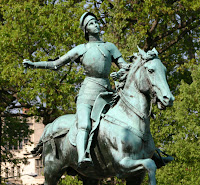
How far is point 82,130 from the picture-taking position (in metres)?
7.90

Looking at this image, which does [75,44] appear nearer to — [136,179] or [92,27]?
[92,27]

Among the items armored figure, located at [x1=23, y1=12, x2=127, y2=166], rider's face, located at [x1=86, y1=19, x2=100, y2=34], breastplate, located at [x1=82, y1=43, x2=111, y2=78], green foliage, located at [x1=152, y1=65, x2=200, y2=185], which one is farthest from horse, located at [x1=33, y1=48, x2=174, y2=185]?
green foliage, located at [x1=152, y1=65, x2=200, y2=185]

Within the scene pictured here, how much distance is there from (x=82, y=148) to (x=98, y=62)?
1.49 meters

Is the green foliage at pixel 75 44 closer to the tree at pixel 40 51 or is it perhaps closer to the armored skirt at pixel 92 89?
the tree at pixel 40 51

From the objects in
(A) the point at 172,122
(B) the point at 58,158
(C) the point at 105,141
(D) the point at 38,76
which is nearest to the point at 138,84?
(C) the point at 105,141

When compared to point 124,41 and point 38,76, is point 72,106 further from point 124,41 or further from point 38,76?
point 124,41

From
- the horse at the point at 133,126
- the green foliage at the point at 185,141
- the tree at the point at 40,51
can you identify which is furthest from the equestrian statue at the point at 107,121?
the tree at the point at 40,51

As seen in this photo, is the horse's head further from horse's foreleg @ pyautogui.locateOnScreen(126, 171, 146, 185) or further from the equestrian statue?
horse's foreleg @ pyautogui.locateOnScreen(126, 171, 146, 185)

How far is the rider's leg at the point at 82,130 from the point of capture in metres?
7.77

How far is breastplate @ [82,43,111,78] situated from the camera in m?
8.31

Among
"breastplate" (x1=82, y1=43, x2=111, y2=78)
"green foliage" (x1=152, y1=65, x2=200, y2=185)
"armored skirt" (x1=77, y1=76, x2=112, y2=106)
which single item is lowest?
"green foliage" (x1=152, y1=65, x2=200, y2=185)

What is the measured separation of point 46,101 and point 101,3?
5.63 meters

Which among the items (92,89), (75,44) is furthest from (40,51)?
A: (92,89)

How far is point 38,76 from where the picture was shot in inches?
854
